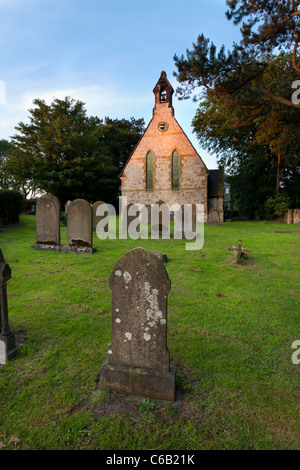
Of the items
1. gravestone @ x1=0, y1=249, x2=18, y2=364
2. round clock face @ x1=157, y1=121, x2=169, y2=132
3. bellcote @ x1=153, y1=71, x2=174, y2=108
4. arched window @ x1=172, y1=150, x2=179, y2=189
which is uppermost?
bellcote @ x1=153, y1=71, x2=174, y2=108

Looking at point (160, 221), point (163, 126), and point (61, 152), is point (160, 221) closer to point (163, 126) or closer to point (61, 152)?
point (163, 126)

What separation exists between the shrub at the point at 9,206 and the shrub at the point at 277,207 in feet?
72.1

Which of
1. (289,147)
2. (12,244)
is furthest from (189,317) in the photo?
(289,147)

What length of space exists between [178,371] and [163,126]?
2388 cm

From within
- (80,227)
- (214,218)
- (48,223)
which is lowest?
(80,227)

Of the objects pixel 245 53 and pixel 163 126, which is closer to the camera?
pixel 245 53

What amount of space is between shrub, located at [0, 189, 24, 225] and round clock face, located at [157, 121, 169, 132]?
15.4m

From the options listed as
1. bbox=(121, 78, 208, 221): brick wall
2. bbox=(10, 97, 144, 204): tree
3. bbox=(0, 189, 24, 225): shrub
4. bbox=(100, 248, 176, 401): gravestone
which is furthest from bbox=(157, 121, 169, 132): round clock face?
bbox=(100, 248, 176, 401): gravestone

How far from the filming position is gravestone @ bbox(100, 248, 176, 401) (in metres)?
2.45

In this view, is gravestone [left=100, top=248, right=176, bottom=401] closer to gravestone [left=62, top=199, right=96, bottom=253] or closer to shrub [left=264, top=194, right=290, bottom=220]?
gravestone [left=62, top=199, right=96, bottom=253]

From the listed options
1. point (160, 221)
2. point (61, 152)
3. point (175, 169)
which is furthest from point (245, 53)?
point (61, 152)

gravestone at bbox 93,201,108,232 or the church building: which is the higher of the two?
the church building

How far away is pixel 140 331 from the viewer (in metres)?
2.55

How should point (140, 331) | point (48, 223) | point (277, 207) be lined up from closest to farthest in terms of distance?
point (140, 331)
point (48, 223)
point (277, 207)
